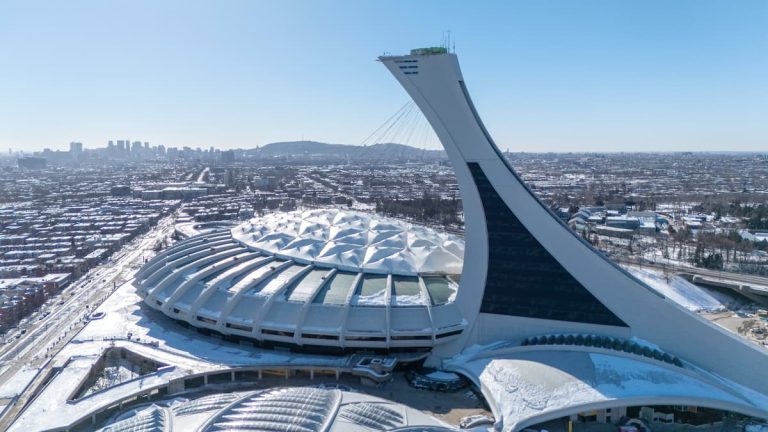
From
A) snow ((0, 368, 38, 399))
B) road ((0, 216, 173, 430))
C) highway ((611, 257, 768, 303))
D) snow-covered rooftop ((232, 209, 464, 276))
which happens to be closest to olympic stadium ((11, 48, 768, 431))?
snow-covered rooftop ((232, 209, 464, 276))

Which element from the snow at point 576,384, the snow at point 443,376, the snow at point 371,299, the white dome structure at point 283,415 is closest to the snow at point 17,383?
the white dome structure at point 283,415

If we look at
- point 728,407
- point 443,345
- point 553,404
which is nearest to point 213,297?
point 443,345

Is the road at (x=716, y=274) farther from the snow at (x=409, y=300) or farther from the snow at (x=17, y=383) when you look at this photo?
the snow at (x=17, y=383)

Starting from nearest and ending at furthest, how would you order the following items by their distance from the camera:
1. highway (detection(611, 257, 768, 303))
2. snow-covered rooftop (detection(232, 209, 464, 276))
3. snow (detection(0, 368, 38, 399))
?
snow (detection(0, 368, 38, 399))
snow-covered rooftop (detection(232, 209, 464, 276))
highway (detection(611, 257, 768, 303))

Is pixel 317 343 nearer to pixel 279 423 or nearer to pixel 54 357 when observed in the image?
pixel 279 423

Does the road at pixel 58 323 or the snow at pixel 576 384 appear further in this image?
the road at pixel 58 323

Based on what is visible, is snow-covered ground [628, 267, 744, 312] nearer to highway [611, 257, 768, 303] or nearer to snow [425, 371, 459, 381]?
highway [611, 257, 768, 303]

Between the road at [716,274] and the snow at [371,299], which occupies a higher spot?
the snow at [371,299]
